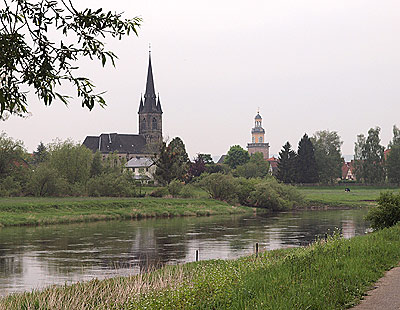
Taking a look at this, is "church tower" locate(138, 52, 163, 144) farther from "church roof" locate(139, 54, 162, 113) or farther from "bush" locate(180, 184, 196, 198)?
"bush" locate(180, 184, 196, 198)

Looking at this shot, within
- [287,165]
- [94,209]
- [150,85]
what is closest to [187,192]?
[94,209]

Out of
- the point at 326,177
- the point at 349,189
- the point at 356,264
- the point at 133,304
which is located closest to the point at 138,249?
the point at 356,264

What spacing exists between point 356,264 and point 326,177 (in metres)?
113

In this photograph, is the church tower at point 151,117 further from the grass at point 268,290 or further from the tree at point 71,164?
the grass at point 268,290

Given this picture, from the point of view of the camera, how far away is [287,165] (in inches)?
4845

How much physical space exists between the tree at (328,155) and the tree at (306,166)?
280 centimetres

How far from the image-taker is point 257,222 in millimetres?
56906

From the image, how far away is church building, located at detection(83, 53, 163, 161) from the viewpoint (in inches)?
6939

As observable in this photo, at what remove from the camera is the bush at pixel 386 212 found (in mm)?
27031

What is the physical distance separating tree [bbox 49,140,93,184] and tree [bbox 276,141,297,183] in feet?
174

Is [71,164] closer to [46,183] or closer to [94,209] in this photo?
[46,183]

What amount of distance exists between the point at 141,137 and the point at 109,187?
112470 mm

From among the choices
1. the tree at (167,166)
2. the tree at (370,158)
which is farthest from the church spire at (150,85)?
the tree at (167,166)

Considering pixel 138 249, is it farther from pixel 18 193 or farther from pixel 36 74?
pixel 18 193
